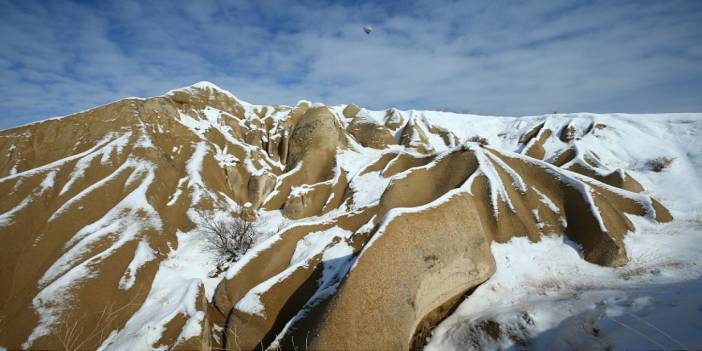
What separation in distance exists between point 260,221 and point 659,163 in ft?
153

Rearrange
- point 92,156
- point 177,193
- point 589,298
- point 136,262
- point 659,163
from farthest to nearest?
point 659,163 → point 177,193 → point 92,156 → point 136,262 → point 589,298

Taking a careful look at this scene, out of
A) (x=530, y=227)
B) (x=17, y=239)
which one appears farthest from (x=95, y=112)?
(x=530, y=227)

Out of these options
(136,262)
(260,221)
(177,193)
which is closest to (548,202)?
(260,221)

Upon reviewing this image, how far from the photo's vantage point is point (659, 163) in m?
33.5

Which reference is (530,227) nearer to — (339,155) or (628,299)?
(628,299)

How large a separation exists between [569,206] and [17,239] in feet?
121

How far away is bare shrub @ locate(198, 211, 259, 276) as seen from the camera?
2073 centimetres

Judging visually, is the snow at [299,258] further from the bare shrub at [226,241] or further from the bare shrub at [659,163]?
the bare shrub at [659,163]

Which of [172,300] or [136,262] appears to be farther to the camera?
[136,262]

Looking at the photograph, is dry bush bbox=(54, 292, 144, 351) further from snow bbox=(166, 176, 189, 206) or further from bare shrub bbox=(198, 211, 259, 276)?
snow bbox=(166, 176, 189, 206)

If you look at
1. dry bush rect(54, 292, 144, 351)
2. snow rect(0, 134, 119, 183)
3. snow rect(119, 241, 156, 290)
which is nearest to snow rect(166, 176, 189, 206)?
snow rect(119, 241, 156, 290)

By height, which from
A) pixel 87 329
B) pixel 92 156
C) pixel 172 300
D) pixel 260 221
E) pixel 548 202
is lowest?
pixel 87 329

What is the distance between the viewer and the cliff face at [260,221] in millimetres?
10797

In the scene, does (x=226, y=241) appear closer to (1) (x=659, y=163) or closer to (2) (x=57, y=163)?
(2) (x=57, y=163)
